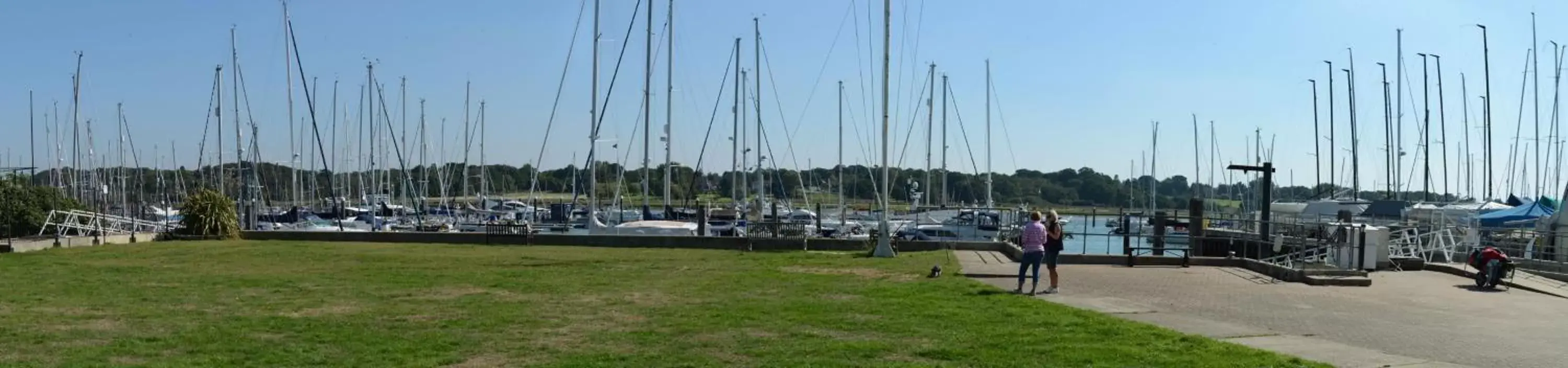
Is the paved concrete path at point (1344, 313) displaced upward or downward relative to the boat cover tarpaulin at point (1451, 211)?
downward

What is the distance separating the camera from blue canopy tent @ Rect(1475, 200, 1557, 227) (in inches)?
1607

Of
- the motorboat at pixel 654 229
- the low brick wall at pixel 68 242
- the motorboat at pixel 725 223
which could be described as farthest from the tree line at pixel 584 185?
the low brick wall at pixel 68 242

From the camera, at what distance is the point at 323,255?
2875 centimetres

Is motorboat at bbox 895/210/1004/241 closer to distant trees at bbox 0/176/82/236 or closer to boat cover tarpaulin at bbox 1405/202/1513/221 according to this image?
boat cover tarpaulin at bbox 1405/202/1513/221

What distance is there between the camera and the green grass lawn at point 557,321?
10508mm

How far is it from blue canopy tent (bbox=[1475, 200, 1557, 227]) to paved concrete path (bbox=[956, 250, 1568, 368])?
2034cm

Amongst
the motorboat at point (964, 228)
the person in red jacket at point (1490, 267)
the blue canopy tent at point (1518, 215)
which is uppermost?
the blue canopy tent at point (1518, 215)

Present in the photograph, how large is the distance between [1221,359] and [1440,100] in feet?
205

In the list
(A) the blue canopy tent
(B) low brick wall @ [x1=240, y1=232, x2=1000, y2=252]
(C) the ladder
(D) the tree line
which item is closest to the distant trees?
(C) the ladder

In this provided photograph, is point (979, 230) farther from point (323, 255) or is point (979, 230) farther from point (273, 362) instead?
point (273, 362)

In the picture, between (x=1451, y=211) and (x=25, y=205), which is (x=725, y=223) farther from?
(x=1451, y=211)

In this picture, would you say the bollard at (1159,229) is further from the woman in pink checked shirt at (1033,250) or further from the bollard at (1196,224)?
the woman in pink checked shirt at (1033,250)

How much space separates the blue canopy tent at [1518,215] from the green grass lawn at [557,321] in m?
27.3

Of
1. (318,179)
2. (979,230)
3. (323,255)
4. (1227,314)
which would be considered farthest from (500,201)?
(1227,314)
